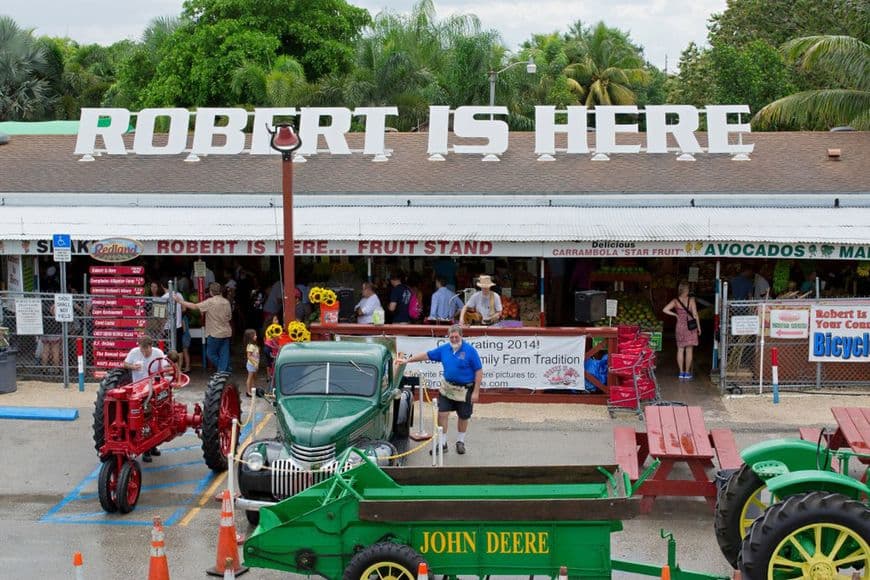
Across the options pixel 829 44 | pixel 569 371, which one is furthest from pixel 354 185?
pixel 829 44

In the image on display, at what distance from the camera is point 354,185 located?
73.2 ft

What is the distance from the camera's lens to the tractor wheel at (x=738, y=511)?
9.51 metres

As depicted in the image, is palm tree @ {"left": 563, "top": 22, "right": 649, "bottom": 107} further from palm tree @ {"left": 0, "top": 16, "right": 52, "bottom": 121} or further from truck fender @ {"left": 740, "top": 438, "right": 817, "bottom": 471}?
truck fender @ {"left": 740, "top": 438, "right": 817, "bottom": 471}

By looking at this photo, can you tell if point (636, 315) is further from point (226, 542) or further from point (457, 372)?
point (226, 542)

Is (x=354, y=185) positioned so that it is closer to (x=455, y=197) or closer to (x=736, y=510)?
(x=455, y=197)

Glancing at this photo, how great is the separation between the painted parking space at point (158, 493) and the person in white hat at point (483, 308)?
5.00 metres

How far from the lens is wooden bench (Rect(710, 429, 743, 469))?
1160 centimetres

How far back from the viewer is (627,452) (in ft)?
39.3

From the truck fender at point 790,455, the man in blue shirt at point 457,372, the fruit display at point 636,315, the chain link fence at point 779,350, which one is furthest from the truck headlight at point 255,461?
the fruit display at point 636,315

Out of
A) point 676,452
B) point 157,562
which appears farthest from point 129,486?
point 676,452

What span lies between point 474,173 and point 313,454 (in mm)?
12622

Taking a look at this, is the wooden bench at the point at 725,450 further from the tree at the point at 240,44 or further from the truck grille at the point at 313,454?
the tree at the point at 240,44

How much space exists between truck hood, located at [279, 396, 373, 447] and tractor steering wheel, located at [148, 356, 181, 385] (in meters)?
2.09

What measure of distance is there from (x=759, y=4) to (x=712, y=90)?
5309 mm
